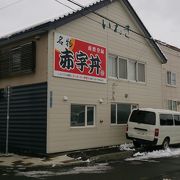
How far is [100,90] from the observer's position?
1820cm

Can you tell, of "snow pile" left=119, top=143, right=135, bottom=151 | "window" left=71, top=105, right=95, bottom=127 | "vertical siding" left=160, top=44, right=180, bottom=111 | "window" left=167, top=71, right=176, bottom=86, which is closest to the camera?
"window" left=71, top=105, right=95, bottom=127

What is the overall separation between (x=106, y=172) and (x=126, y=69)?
373 inches

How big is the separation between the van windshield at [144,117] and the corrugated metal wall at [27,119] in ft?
16.1

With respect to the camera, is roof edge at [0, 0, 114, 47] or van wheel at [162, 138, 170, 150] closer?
roof edge at [0, 0, 114, 47]

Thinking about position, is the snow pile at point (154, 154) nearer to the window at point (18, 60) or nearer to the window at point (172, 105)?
the window at point (18, 60)

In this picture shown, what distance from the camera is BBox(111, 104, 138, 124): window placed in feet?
63.0

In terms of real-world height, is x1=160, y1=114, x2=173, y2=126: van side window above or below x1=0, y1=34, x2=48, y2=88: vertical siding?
below

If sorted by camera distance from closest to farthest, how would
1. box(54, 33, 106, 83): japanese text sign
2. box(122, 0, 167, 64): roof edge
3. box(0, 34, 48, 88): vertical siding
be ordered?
box(0, 34, 48, 88): vertical siding
box(54, 33, 106, 83): japanese text sign
box(122, 0, 167, 64): roof edge

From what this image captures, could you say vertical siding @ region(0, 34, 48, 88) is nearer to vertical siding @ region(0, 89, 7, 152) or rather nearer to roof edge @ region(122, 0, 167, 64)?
vertical siding @ region(0, 89, 7, 152)

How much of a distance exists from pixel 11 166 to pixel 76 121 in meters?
4.49

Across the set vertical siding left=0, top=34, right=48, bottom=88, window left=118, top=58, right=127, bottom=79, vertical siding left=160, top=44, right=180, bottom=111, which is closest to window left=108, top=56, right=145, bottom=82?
window left=118, top=58, right=127, bottom=79

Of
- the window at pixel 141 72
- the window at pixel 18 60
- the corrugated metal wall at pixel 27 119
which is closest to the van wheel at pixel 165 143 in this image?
the window at pixel 141 72

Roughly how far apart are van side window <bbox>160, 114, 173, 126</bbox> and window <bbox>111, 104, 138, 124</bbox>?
8.36 ft

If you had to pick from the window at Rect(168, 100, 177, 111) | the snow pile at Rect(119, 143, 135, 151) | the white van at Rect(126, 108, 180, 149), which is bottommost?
the snow pile at Rect(119, 143, 135, 151)
